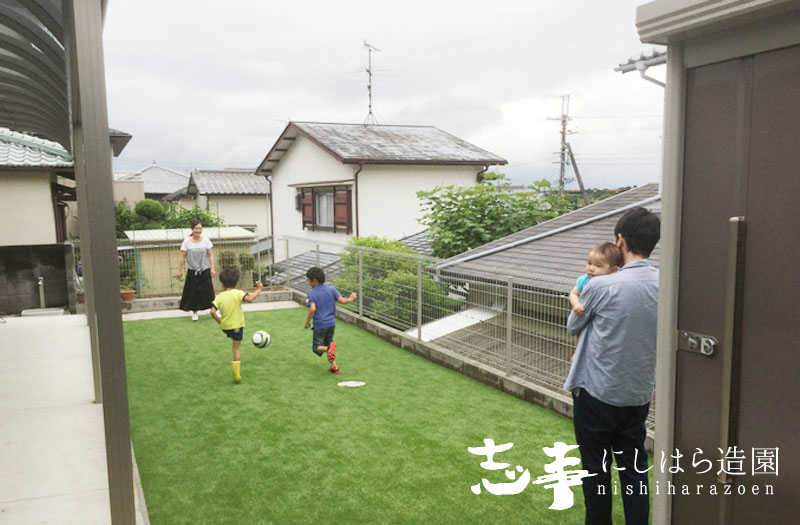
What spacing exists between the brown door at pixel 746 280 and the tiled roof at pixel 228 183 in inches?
1018

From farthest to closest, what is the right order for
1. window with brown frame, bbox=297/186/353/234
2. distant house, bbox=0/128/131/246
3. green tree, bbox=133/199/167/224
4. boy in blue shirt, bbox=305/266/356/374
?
green tree, bbox=133/199/167/224 → window with brown frame, bbox=297/186/353/234 → distant house, bbox=0/128/131/246 → boy in blue shirt, bbox=305/266/356/374

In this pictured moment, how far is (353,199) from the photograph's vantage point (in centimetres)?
1533

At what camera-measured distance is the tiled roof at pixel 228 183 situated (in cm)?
2763

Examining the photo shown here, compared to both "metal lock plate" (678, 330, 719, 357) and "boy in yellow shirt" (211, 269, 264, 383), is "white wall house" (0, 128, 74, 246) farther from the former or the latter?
"metal lock plate" (678, 330, 719, 357)

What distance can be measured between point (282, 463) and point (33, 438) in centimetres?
193

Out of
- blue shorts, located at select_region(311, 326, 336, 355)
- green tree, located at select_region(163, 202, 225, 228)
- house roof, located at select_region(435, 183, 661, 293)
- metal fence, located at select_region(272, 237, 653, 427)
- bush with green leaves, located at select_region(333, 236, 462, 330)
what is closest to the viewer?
metal fence, located at select_region(272, 237, 653, 427)

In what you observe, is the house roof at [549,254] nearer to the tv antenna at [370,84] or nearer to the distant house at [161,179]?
the tv antenna at [370,84]

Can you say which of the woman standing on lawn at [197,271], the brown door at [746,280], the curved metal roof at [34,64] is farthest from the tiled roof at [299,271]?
the brown door at [746,280]

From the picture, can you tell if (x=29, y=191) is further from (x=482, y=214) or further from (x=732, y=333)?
(x=732, y=333)

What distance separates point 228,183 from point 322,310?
24.8 metres

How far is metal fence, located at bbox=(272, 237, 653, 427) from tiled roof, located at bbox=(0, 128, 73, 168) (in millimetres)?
6102

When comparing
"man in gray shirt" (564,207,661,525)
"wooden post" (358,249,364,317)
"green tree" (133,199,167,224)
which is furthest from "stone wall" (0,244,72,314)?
"green tree" (133,199,167,224)

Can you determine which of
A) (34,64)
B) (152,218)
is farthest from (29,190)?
(152,218)

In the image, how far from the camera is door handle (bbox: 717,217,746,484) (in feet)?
6.31
